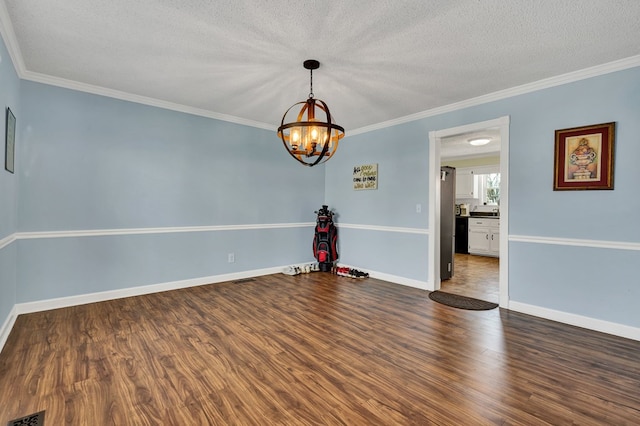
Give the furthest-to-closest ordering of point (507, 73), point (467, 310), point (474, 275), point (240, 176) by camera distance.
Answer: point (474, 275) < point (240, 176) < point (467, 310) < point (507, 73)

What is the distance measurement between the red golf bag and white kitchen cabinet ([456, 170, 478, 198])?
14.6 feet

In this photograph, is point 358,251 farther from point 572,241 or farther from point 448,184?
point 572,241

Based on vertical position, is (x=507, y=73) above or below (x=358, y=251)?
above

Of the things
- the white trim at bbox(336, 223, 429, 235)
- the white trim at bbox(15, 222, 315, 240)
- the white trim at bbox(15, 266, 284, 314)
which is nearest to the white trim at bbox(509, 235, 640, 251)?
the white trim at bbox(336, 223, 429, 235)

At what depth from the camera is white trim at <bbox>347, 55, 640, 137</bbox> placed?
111 inches

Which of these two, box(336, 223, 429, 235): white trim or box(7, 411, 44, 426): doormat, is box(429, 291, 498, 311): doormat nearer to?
box(336, 223, 429, 235): white trim

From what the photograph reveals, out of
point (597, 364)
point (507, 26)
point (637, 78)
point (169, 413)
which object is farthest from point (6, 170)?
point (637, 78)

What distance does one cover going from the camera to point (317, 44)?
Result: 99.8 inches

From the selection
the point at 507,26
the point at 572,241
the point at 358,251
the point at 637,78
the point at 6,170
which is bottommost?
the point at 358,251

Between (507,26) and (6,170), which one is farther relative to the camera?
(6,170)

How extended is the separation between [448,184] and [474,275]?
5.36ft

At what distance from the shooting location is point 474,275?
5266 millimetres

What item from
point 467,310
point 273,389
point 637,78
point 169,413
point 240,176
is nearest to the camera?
point 169,413

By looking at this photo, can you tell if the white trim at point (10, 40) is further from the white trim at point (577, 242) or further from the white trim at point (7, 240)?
the white trim at point (577, 242)
